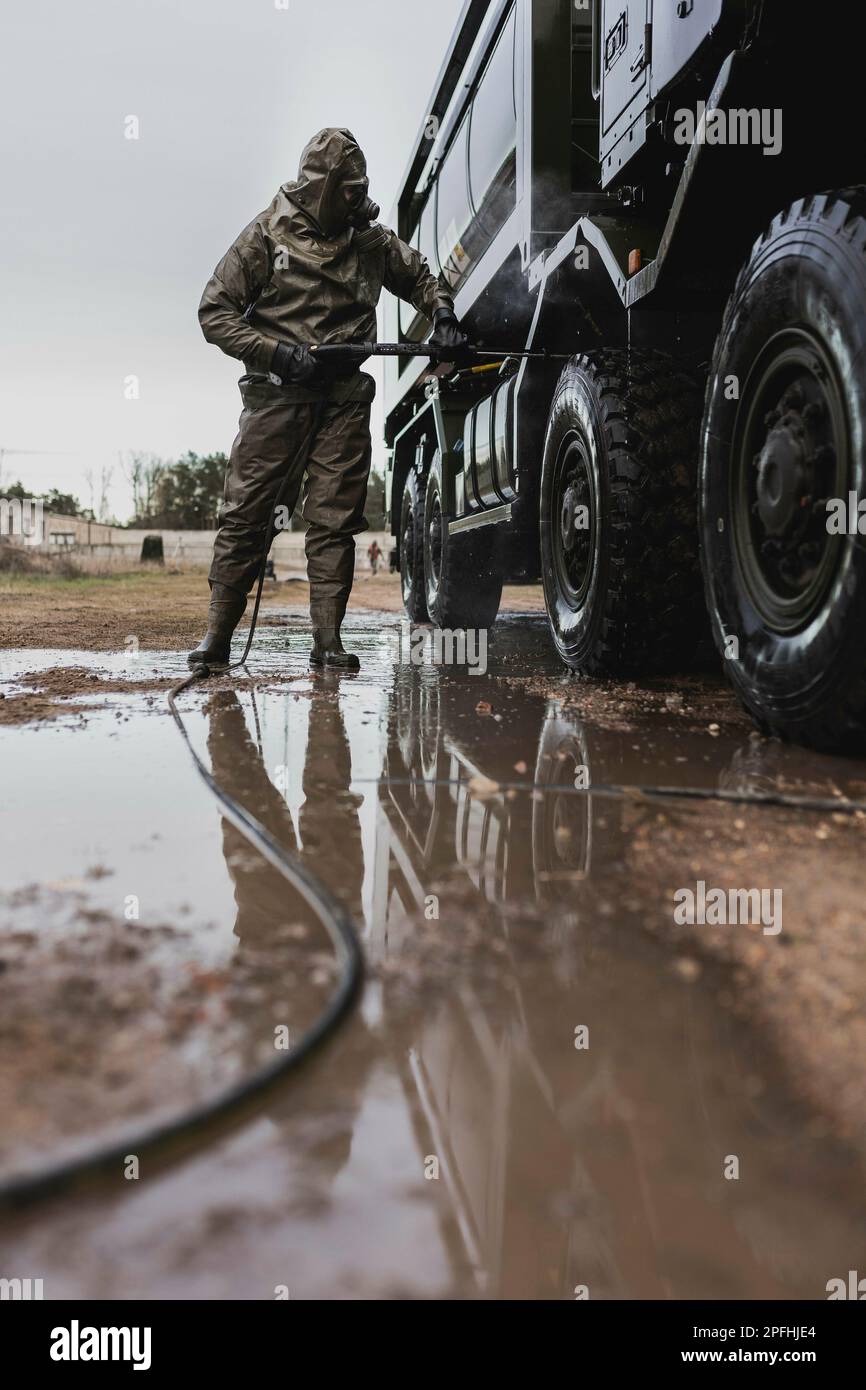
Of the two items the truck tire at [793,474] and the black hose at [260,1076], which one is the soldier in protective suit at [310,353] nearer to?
the truck tire at [793,474]

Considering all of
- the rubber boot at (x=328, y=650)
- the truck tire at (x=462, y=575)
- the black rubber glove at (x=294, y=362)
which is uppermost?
the black rubber glove at (x=294, y=362)

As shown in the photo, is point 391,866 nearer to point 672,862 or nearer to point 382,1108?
point 672,862

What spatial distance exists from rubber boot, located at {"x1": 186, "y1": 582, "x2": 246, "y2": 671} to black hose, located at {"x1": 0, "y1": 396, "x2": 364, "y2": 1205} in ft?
10.2

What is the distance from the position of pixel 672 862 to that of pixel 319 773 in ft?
3.44

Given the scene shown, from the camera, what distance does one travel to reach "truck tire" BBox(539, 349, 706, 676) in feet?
12.8

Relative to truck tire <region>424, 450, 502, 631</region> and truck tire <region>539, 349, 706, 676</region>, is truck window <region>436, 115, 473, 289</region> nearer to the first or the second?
truck tire <region>424, 450, 502, 631</region>

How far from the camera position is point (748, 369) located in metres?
2.95

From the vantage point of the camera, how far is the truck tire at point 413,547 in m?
8.62

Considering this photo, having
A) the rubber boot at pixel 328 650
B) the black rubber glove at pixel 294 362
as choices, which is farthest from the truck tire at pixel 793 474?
the rubber boot at pixel 328 650

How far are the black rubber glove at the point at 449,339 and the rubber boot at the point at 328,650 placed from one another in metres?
1.34

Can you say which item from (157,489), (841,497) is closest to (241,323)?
(841,497)

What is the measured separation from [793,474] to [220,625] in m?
3.02

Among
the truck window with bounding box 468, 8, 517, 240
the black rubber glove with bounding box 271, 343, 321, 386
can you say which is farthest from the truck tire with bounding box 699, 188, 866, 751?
the truck window with bounding box 468, 8, 517, 240

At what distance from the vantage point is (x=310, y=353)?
4879 mm
